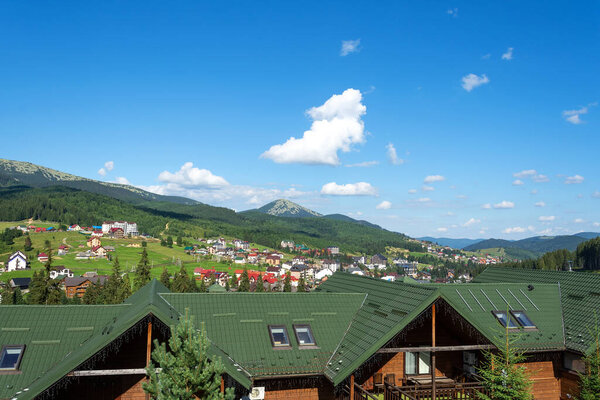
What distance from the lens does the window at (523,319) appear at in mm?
18703

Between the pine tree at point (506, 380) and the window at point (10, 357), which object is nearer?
the window at point (10, 357)

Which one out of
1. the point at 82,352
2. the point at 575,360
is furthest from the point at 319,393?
the point at 575,360

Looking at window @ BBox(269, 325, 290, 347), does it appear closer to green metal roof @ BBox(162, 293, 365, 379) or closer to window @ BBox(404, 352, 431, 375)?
green metal roof @ BBox(162, 293, 365, 379)

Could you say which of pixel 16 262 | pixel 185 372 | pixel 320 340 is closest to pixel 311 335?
pixel 320 340

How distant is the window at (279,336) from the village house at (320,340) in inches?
1.6

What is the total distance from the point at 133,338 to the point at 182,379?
4679mm

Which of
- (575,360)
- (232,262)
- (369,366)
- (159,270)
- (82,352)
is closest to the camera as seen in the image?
(82,352)

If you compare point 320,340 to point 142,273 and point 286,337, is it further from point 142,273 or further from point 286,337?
point 142,273

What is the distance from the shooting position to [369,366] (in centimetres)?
1645

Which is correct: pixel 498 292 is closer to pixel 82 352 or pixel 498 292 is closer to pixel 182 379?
pixel 182 379

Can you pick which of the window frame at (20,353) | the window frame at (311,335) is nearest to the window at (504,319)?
the window frame at (311,335)

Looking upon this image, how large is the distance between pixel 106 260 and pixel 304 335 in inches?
6176

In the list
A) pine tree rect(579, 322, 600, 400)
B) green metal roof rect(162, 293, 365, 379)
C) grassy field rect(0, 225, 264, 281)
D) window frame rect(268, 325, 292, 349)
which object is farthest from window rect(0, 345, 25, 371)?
grassy field rect(0, 225, 264, 281)

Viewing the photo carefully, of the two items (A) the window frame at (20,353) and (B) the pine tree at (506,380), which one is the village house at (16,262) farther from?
(B) the pine tree at (506,380)
